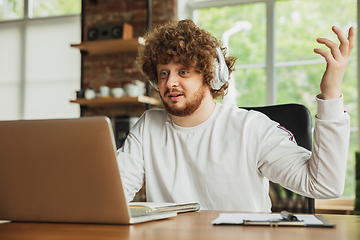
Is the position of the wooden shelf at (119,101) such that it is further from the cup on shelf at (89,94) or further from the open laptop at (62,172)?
the open laptop at (62,172)

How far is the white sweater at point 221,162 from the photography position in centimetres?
132

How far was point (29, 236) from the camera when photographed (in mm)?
748

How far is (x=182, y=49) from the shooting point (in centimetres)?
159

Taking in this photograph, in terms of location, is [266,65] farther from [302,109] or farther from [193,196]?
[193,196]

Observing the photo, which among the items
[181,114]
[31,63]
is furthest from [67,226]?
[31,63]

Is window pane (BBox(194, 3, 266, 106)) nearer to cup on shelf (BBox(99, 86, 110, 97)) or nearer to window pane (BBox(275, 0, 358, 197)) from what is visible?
window pane (BBox(275, 0, 358, 197))

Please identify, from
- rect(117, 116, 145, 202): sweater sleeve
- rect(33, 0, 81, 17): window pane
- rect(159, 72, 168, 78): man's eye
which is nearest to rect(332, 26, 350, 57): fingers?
rect(159, 72, 168, 78): man's eye

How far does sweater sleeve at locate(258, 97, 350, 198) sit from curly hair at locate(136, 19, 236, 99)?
16.4 inches

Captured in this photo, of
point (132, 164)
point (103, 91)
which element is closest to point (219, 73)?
point (132, 164)

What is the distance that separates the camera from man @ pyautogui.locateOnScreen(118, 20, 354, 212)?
1350 millimetres

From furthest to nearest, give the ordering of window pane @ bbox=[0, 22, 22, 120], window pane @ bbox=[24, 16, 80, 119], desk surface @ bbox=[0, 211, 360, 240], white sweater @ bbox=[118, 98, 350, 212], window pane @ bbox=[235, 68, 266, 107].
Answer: window pane @ bbox=[0, 22, 22, 120] → window pane @ bbox=[24, 16, 80, 119] → window pane @ bbox=[235, 68, 266, 107] → white sweater @ bbox=[118, 98, 350, 212] → desk surface @ bbox=[0, 211, 360, 240]

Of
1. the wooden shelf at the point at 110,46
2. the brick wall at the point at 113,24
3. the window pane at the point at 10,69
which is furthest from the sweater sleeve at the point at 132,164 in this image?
the window pane at the point at 10,69

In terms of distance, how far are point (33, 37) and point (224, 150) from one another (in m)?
3.79

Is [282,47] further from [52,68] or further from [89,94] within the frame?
[52,68]
